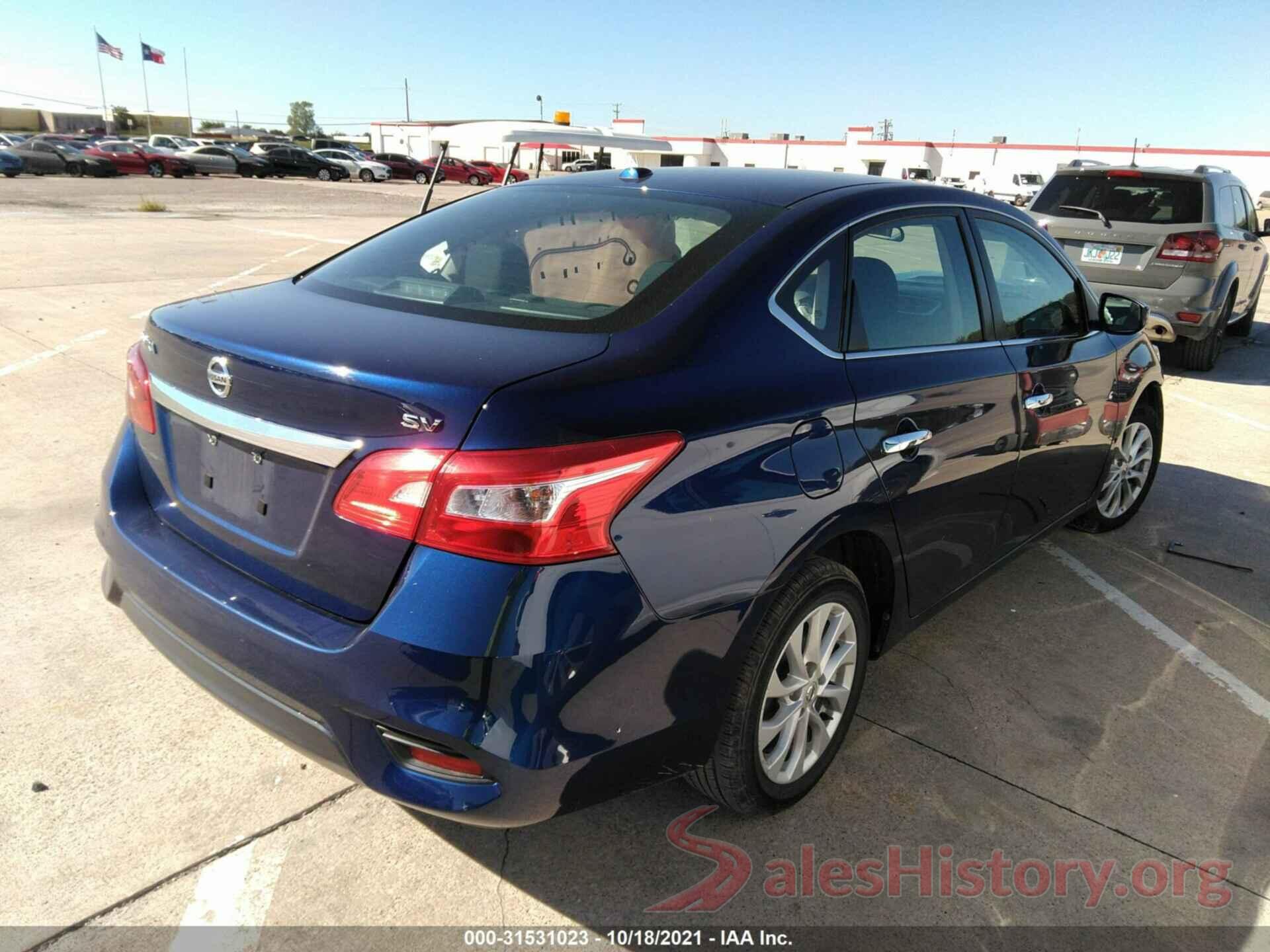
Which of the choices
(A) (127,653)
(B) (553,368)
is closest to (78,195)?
(A) (127,653)

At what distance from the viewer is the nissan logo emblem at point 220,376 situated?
6.75 feet

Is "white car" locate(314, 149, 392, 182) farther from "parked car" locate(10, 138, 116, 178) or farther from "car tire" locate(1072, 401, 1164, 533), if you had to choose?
"car tire" locate(1072, 401, 1164, 533)

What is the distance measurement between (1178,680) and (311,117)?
506 feet

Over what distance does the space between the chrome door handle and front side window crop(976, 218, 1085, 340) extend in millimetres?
811

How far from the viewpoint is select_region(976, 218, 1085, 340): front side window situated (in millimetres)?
3295

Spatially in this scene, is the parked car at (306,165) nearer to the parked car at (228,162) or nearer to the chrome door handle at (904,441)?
the parked car at (228,162)

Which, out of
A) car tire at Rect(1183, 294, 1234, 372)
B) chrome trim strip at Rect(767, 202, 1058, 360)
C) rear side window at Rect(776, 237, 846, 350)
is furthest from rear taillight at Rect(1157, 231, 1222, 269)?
rear side window at Rect(776, 237, 846, 350)

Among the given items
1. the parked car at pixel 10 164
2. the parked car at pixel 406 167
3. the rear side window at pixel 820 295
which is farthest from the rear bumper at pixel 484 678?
the parked car at pixel 406 167

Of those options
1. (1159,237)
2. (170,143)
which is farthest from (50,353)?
(170,143)

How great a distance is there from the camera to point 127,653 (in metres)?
3.15

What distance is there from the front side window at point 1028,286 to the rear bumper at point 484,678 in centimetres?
191

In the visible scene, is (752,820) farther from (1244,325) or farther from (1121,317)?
(1244,325)

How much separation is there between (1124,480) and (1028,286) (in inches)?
65.7

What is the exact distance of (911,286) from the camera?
2.87 m
